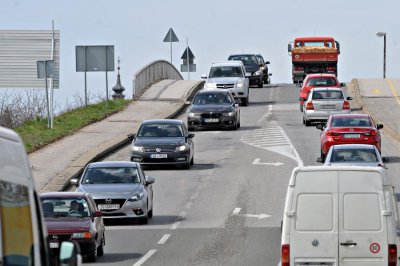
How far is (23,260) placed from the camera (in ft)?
23.3

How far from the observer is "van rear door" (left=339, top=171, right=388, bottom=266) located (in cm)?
1600

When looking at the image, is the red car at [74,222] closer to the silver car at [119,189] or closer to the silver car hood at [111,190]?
the silver car at [119,189]

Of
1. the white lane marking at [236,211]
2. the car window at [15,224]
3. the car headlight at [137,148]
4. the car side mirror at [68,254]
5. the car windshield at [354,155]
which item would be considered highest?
the car window at [15,224]

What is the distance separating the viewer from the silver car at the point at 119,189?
28453 mm

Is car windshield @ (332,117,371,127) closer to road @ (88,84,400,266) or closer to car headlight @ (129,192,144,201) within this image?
road @ (88,84,400,266)

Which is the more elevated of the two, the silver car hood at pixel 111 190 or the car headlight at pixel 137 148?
the silver car hood at pixel 111 190

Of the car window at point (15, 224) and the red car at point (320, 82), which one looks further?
the red car at point (320, 82)

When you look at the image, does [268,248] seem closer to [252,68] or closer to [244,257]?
[244,257]

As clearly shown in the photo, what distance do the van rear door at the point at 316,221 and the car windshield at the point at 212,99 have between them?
115 ft

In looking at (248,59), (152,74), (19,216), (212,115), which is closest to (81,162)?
(212,115)

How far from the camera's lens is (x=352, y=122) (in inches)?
1577

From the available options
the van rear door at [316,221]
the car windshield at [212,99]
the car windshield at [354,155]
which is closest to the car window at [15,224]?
the van rear door at [316,221]

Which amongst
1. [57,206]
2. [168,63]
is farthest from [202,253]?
[168,63]

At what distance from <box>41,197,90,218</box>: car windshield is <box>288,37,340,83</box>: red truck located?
51346 millimetres
